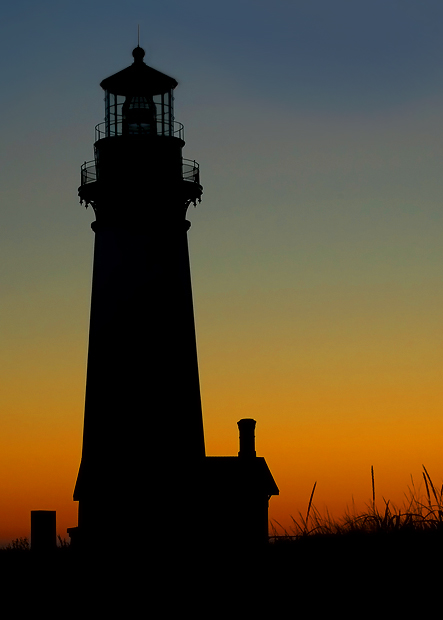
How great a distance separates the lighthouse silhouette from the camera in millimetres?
29625

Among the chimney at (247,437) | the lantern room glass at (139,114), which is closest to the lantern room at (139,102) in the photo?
the lantern room glass at (139,114)

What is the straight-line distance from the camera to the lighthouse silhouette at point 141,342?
2962cm

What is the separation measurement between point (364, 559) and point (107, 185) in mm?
23466

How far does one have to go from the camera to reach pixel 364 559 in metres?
9.59

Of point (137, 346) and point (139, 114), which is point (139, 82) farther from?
point (137, 346)

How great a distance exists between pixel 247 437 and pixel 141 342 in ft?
24.3

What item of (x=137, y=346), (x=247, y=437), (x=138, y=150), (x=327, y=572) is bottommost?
(x=327, y=572)

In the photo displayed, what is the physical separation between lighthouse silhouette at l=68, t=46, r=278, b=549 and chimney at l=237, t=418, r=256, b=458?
3.48 meters

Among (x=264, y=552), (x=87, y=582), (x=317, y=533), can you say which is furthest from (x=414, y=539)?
(x=87, y=582)

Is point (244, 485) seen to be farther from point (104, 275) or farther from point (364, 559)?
point (364, 559)

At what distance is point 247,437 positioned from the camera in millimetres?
36156

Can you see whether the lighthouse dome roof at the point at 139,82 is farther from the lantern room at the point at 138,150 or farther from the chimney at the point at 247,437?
the chimney at the point at 247,437

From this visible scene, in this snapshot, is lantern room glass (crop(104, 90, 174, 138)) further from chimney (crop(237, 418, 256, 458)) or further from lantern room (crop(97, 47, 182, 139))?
chimney (crop(237, 418, 256, 458))

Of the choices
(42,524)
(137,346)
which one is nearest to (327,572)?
(42,524)
